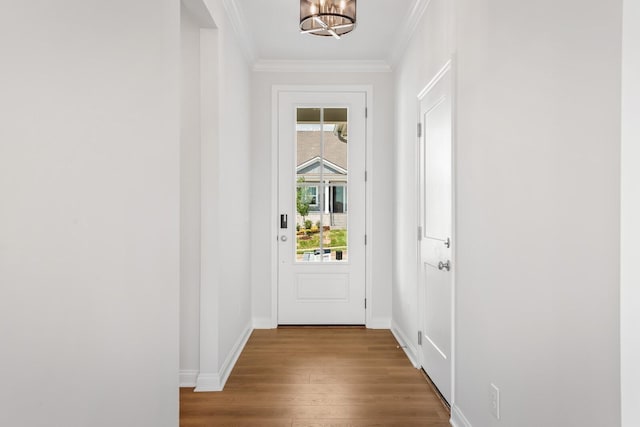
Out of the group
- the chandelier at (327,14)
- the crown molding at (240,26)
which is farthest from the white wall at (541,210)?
the crown molding at (240,26)

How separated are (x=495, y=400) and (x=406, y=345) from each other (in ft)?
5.75

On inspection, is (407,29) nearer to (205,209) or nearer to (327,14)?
(327,14)

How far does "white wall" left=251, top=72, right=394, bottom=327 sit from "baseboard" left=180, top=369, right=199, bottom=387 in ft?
4.71

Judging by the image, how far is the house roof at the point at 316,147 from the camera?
4.22 meters

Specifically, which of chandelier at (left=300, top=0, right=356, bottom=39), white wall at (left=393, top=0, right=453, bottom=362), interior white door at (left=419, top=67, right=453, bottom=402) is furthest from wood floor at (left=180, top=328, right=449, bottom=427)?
chandelier at (left=300, top=0, right=356, bottom=39)

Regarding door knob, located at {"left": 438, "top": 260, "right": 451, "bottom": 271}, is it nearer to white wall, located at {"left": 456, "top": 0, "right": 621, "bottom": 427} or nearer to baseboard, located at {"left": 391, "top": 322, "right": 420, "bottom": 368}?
white wall, located at {"left": 456, "top": 0, "right": 621, "bottom": 427}

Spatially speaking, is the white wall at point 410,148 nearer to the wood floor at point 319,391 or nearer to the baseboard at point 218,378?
the wood floor at point 319,391

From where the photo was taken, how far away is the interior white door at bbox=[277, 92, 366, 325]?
4.21m

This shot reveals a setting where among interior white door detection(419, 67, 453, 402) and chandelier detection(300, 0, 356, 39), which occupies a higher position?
chandelier detection(300, 0, 356, 39)

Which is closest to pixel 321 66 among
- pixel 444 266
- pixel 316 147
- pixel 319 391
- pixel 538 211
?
pixel 316 147

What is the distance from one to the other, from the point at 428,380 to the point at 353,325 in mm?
1482

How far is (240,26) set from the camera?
3238 mm

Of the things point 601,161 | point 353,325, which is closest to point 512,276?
point 601,161

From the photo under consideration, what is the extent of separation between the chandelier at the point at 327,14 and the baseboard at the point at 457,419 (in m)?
2.28
